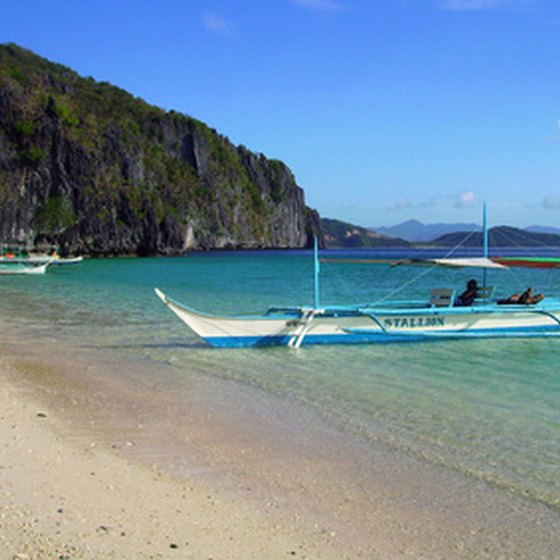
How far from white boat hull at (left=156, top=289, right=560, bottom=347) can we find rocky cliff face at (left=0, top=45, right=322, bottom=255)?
88990mm

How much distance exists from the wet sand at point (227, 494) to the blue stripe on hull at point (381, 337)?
5.83m

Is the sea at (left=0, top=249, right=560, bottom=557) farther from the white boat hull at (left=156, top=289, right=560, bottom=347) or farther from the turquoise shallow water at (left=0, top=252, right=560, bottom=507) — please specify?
the white boat hull at (left=156, top=289, right=560, bottom=347)

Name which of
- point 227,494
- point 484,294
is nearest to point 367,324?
point 484,294

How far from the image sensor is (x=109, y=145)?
119m

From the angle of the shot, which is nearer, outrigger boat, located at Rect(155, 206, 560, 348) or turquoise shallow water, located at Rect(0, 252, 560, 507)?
turquoise shallow water, located at Rect(0, 252, 560, 507)

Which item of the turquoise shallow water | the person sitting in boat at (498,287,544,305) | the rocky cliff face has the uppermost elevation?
the rocky cliff face

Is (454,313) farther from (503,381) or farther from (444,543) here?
(444,543)

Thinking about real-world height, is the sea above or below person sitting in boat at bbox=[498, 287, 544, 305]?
below

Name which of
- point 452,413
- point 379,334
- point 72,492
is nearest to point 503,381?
point 452,413

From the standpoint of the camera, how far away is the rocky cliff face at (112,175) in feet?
334

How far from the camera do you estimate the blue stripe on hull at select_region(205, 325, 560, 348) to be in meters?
15.9

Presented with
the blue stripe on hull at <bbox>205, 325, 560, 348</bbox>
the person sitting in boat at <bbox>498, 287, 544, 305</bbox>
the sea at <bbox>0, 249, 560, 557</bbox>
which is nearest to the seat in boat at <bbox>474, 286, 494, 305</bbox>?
the person sitting in boat at <bbox>498, 287, 544, 305</bbox>

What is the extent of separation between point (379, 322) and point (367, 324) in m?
Answer: 0.31

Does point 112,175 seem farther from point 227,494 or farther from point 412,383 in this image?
Result: point 227,494
